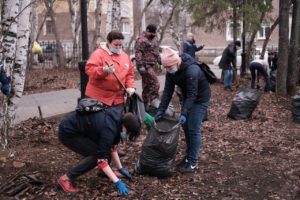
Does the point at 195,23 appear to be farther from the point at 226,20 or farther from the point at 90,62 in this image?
the point at 90,62

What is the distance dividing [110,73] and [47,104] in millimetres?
6361

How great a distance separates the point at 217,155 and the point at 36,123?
315 centimetres

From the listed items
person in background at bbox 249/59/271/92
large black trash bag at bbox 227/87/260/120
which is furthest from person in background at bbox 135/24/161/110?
person in background at bbox 249/59/271/92

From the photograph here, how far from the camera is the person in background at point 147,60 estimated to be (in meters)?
8.64

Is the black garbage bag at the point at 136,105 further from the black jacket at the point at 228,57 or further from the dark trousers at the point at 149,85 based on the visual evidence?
the black jacket at the point at 228,57

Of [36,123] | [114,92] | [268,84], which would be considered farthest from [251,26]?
[114,92]

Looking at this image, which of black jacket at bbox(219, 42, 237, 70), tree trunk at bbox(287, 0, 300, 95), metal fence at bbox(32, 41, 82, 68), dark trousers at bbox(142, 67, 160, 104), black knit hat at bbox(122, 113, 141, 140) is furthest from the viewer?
metal fence at bbox(32, 41, 82, 68)

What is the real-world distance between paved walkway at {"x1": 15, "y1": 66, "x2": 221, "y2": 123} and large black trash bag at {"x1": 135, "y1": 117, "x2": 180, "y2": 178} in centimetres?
347

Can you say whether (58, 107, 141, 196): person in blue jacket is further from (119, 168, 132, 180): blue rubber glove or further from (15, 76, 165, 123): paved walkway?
(15, 76, 165, 123): paved walkway

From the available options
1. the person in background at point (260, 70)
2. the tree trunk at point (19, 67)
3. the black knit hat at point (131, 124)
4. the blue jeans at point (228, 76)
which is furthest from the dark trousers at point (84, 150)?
the blue jeans at point (228, 76)

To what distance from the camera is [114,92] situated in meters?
5.24

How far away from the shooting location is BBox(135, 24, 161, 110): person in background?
340 inches

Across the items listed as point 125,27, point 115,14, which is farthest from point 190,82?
point 125,27

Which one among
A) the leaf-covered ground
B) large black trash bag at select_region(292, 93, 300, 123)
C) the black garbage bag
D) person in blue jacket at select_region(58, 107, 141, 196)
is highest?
the black garbage bag
